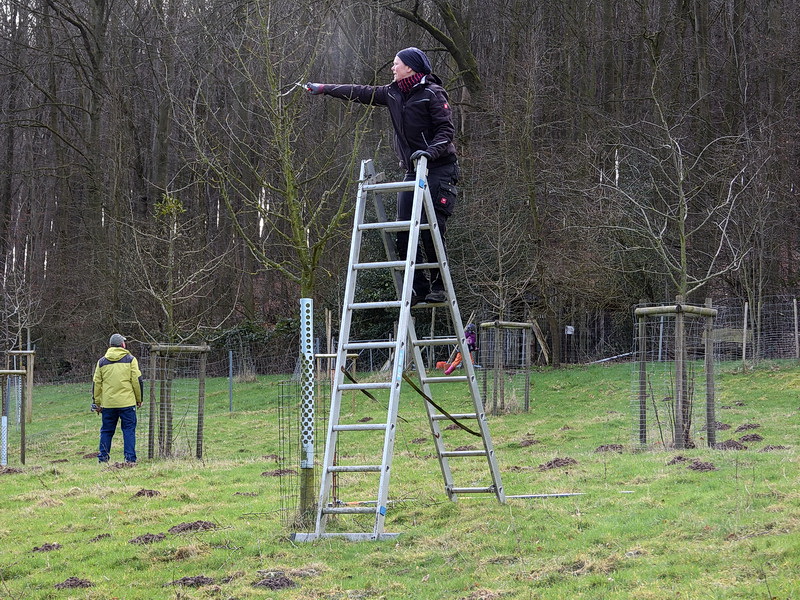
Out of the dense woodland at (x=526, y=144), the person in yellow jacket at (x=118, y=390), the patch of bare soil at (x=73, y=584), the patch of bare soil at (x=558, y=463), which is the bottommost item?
the patch of bare soil at (x=73, y=584)

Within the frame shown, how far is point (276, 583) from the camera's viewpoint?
6113 millimetres

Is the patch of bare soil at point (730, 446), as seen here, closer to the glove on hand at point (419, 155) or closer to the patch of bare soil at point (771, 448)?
the patch of bare soil at point (771, 448)

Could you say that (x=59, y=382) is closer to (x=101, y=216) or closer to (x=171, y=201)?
(x=101, y=216)

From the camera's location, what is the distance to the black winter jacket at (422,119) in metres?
7.13

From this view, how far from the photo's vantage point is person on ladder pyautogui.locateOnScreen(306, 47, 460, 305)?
715 centimetres

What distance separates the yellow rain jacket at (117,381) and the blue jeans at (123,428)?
13cm

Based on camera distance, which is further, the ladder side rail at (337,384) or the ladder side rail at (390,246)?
the ladder side rail at (390,246)

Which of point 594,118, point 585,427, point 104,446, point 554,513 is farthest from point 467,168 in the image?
point 554,513

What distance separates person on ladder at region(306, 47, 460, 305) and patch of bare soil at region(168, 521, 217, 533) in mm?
2788

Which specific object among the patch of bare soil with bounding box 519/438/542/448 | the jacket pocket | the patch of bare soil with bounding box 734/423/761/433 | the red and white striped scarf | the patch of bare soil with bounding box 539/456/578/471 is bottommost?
the patch of bare soil with bounding box 519/438/542/448

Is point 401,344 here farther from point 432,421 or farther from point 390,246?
point 432,421

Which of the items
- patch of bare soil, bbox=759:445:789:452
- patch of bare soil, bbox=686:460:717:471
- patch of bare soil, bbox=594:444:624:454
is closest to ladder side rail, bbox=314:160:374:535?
patch of bare soil, bbox=686:460:717:471

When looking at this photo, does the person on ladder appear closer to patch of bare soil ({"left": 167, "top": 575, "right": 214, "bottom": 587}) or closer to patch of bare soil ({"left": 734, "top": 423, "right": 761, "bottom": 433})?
patch of bare soil ({"left": 167, "top": 575, "right": 214, "bottom": 587})

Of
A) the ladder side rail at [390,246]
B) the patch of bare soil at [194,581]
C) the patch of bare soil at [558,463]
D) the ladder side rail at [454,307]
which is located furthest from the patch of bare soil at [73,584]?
the patch of bare soil at [558,463]
